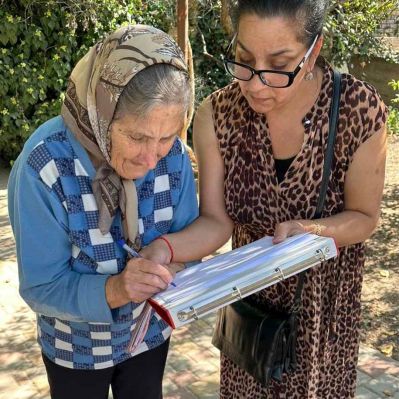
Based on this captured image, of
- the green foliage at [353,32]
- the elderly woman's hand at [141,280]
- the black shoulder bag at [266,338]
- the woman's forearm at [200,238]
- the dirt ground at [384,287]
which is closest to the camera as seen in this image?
the elderly woman's hand at [141,280]

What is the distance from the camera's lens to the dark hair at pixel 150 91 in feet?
4.81

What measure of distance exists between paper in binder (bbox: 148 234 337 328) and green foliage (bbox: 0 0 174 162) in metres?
6.25

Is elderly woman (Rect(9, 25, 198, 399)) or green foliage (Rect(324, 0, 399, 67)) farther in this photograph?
green foliage (Rect(324, 0, 399, 67))

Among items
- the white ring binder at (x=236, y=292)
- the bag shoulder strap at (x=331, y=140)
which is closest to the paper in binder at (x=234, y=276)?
the white ring binder at (x=236, y=292)

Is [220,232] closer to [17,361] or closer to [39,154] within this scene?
[39,154]

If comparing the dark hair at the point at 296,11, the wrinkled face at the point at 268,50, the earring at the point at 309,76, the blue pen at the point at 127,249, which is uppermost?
the dark hair at the point at 296,11

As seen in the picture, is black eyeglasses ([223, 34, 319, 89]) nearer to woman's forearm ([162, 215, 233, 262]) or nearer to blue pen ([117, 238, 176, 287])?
woman's forearm ([162, 215, 233, 262])

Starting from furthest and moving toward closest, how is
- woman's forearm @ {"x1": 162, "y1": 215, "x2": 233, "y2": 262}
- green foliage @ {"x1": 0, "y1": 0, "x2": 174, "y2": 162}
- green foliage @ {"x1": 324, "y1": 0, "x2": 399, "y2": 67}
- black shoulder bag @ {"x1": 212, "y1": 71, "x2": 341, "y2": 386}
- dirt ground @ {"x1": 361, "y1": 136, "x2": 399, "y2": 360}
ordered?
green foliage @ {"x1": 324, "y1": 0, "x2": 399, "y2": 67}
green foliage @ {"x1": 0, "y1": 0, "x2": 174, "y2": 162}
dirt ground @ {"x1": 361, "y1": 136, "x2": 399, "y2": 360}
black shoulder bag @ {"x1": 212, "y1": 71, "x2": 341, "y2": 386}
woman's forearm @ {"x1": 162, "y1": 215, "x2": 233, "y2": 262}

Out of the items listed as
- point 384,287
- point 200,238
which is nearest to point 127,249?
point 200,238

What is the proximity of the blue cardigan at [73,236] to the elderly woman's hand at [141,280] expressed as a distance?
0.30ft

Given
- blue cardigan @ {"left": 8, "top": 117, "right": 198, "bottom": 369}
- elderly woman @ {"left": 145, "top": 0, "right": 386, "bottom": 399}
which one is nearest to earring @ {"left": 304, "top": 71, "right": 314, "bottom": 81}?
elderly woman @ {"left": 145, "top": 0, "right": 386, "bottom": 399}

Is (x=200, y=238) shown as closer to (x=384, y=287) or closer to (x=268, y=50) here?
(x=268, y=50)

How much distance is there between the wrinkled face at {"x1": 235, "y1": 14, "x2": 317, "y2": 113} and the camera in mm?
1726

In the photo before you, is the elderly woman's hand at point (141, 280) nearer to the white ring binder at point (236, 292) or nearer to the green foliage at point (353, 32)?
the white ring binder at point (236, 292)
